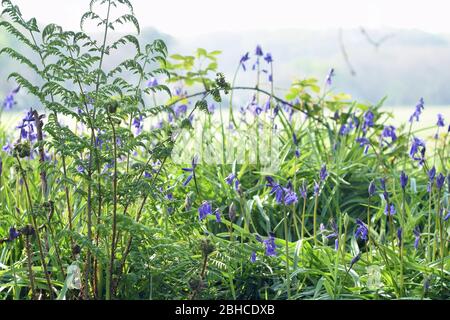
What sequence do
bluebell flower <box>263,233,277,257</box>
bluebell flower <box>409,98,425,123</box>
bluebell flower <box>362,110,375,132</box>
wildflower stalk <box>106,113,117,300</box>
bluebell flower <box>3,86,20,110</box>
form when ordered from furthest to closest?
bluebell flower <box>3,86,20,110</box> < bluebell flower <box>362,110,375,132</box> < bluebell flower <box>409,98,425,123</box> < bluebell flower <box>263,233,277,257</box> < wildflower stalk <box>106,113,117,300</box>

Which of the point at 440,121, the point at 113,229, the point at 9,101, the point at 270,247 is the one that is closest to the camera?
the point at 113,229

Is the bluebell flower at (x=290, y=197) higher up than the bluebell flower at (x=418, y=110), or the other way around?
the bluebell flower at (x=418, y=110)


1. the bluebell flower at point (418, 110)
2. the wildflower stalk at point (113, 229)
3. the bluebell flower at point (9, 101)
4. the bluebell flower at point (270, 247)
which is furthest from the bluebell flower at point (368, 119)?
the bluebell flower at point (9, 101)

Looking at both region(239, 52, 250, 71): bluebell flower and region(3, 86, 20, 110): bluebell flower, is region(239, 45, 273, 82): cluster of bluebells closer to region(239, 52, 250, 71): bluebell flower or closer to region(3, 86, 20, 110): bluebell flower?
region(239, 52, 250, 71): bluebell flower

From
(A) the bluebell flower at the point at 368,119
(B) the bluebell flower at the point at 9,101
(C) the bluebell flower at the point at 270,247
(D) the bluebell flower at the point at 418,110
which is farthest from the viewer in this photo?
(B) the bluebell flower at the point at 9,101

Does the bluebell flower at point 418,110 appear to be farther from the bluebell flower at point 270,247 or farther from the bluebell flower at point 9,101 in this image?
the bluebell flower at point 9,101

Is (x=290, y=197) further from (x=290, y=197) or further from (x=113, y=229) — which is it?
(x=113, y=229)

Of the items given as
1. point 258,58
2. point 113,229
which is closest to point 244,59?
point 258,58

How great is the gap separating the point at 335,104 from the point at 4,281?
2974 mm

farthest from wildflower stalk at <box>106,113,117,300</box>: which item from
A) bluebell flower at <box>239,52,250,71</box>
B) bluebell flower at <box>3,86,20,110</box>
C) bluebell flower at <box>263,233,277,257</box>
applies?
bluebell flower at <box>3,86,20,110</box>

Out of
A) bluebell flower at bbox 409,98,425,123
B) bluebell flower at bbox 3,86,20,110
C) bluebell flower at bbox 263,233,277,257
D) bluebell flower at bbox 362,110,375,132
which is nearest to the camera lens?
bluebell flower at bbox 263,233,277,257

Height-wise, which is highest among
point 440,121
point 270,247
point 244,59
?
point 244,59

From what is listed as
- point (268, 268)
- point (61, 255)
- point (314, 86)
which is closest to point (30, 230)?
point (61, 255)

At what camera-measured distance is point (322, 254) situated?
3135 millimetres
